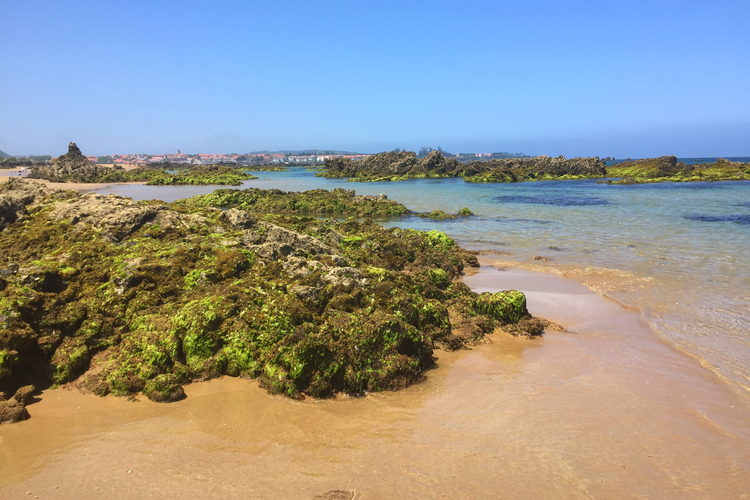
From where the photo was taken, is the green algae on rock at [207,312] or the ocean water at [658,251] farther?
the ocean water at [658,251]

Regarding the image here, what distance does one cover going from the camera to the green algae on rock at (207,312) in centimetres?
723

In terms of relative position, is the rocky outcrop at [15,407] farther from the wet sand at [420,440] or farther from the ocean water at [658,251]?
the ocean water at [658,251]

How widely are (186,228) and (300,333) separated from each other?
6882 millimetres

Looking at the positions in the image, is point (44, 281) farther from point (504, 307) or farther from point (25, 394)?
point (504, 307)

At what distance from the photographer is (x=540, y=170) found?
3551 inches

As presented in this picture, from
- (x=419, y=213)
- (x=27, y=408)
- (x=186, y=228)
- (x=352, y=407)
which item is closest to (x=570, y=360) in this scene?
(x=352, y=407)

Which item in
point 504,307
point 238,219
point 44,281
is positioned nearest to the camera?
point 44,281

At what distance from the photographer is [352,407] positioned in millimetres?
6715

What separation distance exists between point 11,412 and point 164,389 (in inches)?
77.8

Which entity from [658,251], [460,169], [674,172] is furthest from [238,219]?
[460,169]

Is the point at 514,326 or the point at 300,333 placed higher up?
the point at 300,333

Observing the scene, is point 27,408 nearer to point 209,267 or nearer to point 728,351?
point 209,267

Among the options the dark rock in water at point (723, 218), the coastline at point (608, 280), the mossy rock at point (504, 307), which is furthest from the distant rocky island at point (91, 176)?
the mossy rock at point (504, 307)

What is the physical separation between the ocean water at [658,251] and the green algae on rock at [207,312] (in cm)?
390
